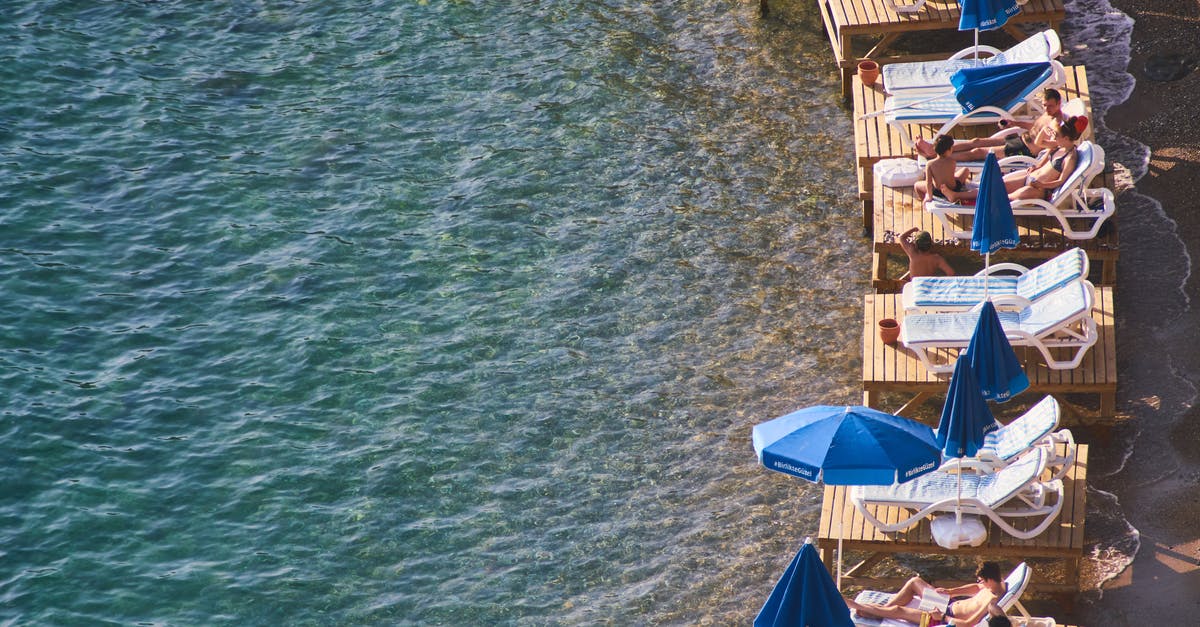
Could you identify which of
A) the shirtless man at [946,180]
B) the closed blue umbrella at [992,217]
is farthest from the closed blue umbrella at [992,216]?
the shirtless man at [946,180]

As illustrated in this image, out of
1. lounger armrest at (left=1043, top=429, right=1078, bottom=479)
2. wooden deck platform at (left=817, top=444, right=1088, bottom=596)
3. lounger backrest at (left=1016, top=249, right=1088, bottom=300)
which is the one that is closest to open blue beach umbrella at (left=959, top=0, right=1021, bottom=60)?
lounger backrest at (left=1016, top=249, right=1088, bottom=300)

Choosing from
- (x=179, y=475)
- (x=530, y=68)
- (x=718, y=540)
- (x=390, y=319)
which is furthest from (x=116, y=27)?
(x=718, y=540)

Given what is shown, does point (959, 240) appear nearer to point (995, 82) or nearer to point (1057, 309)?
point (1057, 309)

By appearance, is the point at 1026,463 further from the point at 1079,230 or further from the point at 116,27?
the point at 116,27

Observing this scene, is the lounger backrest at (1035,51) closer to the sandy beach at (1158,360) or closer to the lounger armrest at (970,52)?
the lounger armrest at (970,52)

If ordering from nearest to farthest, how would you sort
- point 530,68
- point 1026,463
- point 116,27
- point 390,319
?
point 1026,463, point 390,319, point 530,68, point 116,27

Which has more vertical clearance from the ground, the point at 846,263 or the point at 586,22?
the point at 586,22
